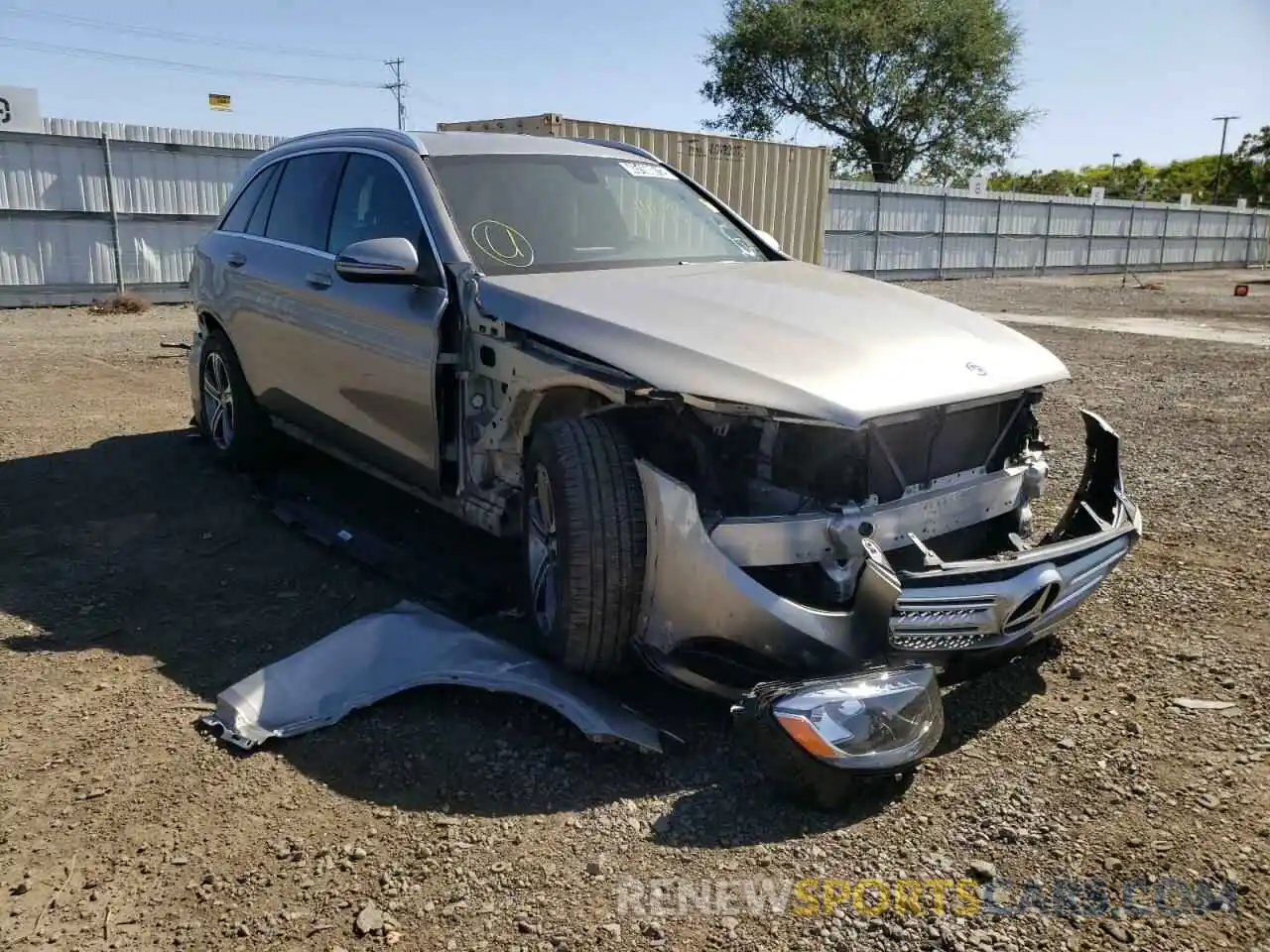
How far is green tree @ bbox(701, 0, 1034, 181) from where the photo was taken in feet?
127

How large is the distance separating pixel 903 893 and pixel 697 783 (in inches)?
26.6

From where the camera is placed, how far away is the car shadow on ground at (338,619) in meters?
2.91

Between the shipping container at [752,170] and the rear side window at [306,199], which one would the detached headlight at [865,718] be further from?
the shipping container at [752,170]

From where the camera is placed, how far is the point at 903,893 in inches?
96.8

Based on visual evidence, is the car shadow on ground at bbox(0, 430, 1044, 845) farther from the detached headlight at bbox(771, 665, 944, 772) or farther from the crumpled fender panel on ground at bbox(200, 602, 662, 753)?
the detached headlight at bbox(771, 665, 944, 772)

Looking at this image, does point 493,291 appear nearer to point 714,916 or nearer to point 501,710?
point 501,710

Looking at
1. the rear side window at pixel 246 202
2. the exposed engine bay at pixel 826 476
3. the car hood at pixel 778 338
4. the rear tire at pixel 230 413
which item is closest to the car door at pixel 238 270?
the rear side window at pixel 246 202

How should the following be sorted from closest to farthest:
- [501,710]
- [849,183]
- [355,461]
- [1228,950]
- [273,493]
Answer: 1. [1228,950]
2. [501,710]
3. [355,461]
4. [273,493]
5. [849,183]

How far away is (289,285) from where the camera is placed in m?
4.93

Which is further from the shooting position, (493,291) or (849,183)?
(849,183)

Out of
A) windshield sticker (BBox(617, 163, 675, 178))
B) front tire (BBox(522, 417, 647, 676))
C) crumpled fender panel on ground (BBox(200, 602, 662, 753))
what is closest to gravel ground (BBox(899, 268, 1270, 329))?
windshield sticker (BBox(617, 163, 675, 178))

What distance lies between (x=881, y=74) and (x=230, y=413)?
38.8 meters

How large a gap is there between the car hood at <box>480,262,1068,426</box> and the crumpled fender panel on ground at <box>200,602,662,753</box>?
996 millimetres

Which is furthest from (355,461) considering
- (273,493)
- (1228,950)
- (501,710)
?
(1228,950)
